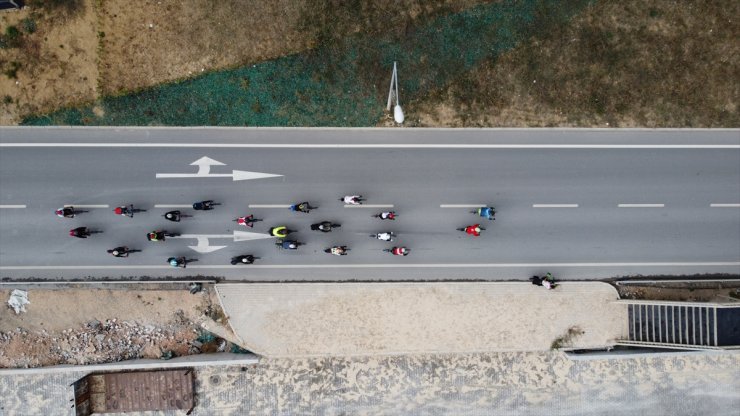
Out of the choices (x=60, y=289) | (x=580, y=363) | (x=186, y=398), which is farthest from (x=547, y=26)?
(x=60, y=289)

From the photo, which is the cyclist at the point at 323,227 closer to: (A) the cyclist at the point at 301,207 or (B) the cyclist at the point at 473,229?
(A) the cyclist at the point at 301,207

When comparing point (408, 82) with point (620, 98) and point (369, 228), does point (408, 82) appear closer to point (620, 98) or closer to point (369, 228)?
point (369, 228)

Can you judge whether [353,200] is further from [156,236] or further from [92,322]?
[92,322]

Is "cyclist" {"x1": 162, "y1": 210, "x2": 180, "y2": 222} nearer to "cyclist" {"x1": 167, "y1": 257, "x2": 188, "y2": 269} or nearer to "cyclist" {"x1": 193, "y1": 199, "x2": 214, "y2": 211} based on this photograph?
"cyclist" {"x1": 193, "y1": 199, "x2": 214, "y2": 211}

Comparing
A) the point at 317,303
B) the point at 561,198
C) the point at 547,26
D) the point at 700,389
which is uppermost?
the point at 547,26

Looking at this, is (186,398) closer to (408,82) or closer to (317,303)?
(317,303)

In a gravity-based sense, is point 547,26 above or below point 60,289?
above

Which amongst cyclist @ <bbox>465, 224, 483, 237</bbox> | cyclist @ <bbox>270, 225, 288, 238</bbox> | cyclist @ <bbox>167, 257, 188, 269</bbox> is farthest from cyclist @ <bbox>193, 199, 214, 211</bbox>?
cyclist @ <bbox>465, 224, 483, 237</bbox>
